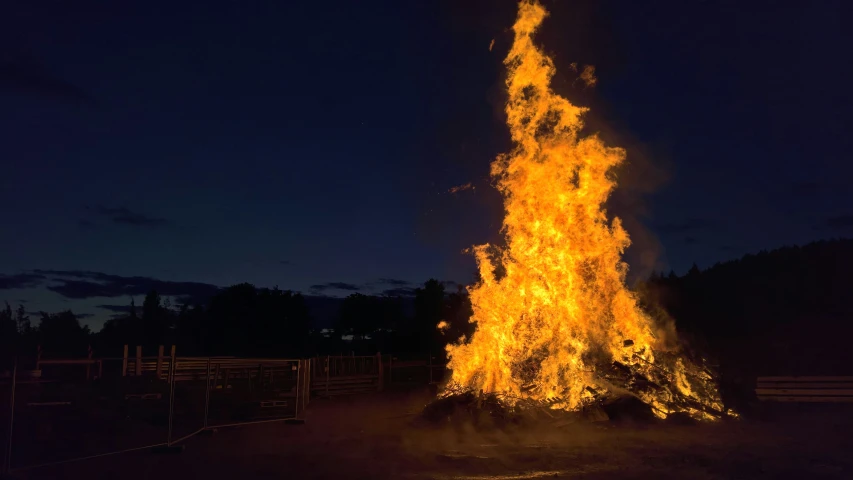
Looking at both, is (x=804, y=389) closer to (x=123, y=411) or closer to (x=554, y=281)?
(x=554, y=281)

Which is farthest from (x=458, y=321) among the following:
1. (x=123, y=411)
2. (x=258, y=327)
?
(x=123, y=411)

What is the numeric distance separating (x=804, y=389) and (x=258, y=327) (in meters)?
46.2

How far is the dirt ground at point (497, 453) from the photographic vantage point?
34.7ft

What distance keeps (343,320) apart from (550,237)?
162 ft

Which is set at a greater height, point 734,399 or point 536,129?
point 536,129

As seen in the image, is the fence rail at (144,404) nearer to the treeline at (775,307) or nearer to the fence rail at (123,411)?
the fence rail at (123,411)

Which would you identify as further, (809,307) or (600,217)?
(809,307)

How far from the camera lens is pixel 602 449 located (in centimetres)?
1295

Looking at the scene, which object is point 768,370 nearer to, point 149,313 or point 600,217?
point 600,217

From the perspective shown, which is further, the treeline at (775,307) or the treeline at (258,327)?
the treeline at (258,327)

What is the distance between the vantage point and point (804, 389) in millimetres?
21969

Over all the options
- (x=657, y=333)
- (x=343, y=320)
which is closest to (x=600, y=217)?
(x=657, y=333)

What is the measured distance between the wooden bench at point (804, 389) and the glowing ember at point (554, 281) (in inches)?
218

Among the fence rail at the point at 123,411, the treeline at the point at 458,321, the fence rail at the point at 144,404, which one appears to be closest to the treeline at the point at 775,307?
the treeline at the point at 458,321
